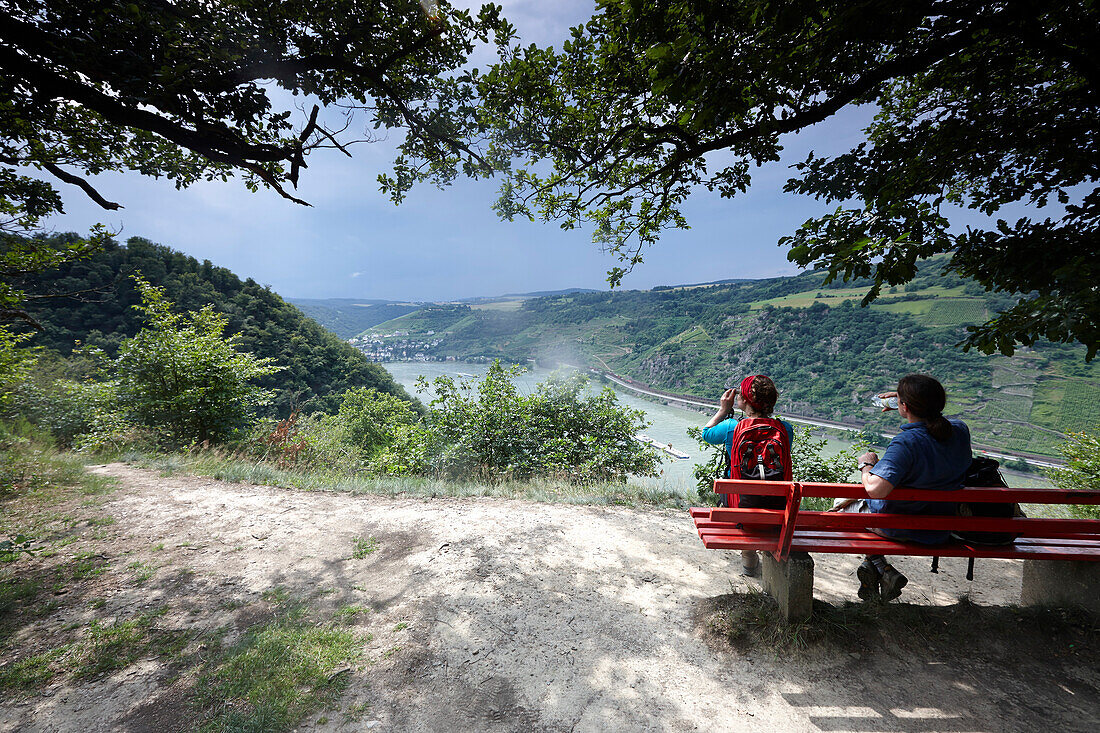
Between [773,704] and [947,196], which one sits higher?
[947,196]

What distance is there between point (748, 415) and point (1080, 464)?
26.1 feet

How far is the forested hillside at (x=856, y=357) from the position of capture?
25656 millimetres

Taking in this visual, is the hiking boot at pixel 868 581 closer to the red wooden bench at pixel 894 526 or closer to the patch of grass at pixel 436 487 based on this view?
the red wooden bench at pixel 894 526

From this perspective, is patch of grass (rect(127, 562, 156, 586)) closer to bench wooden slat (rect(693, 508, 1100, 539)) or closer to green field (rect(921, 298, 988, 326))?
bench wooden slat (rect(693, 508, 1100, 539))

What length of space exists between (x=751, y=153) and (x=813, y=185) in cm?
101

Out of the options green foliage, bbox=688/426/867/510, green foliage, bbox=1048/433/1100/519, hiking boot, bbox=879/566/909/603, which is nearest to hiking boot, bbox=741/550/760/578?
hiking boot, bbox=879/566/909/603

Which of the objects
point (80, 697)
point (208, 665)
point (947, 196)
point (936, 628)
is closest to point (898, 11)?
point (947, 196)

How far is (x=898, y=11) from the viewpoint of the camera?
2541 mm

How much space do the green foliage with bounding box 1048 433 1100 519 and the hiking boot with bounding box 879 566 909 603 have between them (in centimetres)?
616

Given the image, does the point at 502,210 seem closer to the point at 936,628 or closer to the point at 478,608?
the point at 478,608

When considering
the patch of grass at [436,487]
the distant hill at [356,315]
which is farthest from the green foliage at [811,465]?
the distant hill at [356,315]

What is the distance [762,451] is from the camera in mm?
2834

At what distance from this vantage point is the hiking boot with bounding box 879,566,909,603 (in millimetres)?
2686

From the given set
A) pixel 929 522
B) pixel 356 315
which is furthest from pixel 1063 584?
pixel 356 315
